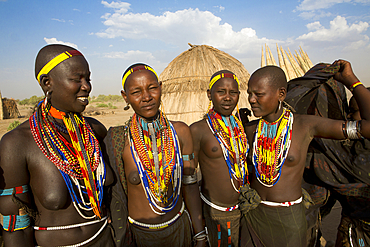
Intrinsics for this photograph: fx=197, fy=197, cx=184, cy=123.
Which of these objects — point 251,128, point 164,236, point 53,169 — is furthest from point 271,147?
point 53,169

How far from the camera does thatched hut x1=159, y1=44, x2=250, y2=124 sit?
962 centimetres

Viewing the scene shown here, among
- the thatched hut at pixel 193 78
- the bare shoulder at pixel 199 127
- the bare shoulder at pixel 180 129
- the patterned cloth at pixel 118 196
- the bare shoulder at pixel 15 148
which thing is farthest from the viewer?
the thatched hut at pixel 193 78

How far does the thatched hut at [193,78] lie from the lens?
9617 millimetres

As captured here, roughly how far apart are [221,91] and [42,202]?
218 cm

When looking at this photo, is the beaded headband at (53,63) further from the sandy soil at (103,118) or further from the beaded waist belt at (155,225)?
the sandy soil at (103,118)

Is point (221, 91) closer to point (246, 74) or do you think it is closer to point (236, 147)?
point (236, 147)

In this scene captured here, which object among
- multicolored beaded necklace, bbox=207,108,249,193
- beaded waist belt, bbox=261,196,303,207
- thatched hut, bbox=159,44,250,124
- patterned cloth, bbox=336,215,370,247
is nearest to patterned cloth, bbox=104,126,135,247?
multicolored beaded necklace, bbox=207,108,249,193

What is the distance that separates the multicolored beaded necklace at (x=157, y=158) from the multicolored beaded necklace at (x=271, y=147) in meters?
1.05

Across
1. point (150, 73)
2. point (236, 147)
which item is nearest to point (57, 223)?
point (150, 73)

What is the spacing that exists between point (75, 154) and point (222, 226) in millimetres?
1938

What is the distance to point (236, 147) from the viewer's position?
2.57 meters

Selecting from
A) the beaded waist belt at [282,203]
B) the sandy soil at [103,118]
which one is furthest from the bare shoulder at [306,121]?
the sandy soil at [103,118]

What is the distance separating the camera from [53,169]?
1.49 m

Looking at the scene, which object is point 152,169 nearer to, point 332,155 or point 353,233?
point 332,155
